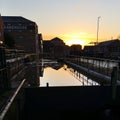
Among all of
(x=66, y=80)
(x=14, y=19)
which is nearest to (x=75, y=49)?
(x=14, y=19)

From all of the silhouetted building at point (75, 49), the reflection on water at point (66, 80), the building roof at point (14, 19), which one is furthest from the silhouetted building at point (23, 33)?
the reflection on water at point (66, 80)

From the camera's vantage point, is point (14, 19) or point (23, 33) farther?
point (14, 19)

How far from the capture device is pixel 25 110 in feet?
25.3

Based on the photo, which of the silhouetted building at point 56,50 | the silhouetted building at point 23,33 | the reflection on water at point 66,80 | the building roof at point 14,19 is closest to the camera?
the reflection on water at point 66,80

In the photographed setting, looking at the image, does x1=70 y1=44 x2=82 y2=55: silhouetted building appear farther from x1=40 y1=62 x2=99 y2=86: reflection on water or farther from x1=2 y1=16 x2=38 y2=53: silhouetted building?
x1=40 y1=62 x2=99 y2=86: reflection on water

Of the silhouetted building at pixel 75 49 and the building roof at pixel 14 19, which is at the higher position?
the building roof at pixel 14 19

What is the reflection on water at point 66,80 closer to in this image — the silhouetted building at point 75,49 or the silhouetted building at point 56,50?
the silhouetted building at point 75,49

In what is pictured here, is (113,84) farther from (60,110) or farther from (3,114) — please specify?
(3,114)

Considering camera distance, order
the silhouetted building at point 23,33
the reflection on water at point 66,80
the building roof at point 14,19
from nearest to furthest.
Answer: the reflection on water at point 66,80 → the silhouetted building at point 23,33 → the building roof at point 14,19

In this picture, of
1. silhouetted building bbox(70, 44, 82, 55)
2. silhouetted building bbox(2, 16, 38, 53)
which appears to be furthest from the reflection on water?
silhouetted building bbox(2, 16, 38, 53)

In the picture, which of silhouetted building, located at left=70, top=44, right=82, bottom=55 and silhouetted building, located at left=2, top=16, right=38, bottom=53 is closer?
silhouetted building, located at left=70, top=44, right=82, bottom=55

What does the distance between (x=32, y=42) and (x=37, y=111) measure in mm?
94310

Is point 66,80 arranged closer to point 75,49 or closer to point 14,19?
point 75,49

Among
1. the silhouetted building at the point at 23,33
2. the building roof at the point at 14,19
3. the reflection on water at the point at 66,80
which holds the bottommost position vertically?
the reflection on water at the point at 66,80
